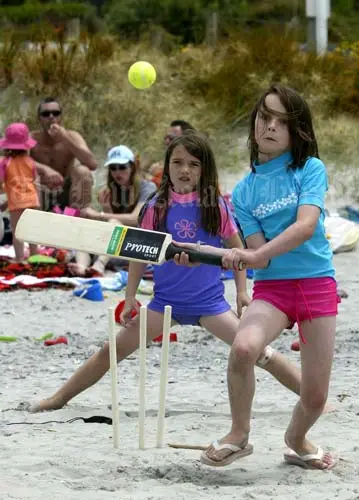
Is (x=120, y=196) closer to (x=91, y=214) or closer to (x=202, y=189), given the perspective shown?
(x=91, y=214)

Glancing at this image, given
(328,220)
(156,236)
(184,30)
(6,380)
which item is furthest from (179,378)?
(184,30)

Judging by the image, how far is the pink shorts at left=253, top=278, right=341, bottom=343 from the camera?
423 cm

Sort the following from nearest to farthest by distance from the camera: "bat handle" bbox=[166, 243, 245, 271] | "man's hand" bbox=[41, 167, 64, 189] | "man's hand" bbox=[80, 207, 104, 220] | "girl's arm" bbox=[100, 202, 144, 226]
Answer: "bat handle" bbox=[166, 243, 245, 271] → "girl's arm" bbox=[100, 202, 144, 226] → "man's hand" bbox=[80, 207, 104, 220] → "man's hand" bbox=[41, 167, 64, 189]

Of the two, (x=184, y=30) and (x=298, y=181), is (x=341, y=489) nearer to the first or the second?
(x=298, y=181)

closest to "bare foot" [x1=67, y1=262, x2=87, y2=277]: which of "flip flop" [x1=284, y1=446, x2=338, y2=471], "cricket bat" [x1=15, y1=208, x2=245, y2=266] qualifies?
"cricket bat" [x1=15, y1=208, x2=245, y2=266]

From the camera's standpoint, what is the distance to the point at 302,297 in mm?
4227

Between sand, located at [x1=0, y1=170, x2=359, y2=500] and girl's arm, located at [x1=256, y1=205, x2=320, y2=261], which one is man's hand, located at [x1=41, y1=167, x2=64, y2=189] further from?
girl's arm, located at [x1=256, y1=205, x2=320, y2=261]

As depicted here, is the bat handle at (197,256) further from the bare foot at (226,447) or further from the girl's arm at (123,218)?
the girl's arm at (123,218)

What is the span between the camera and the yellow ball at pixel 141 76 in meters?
13.4

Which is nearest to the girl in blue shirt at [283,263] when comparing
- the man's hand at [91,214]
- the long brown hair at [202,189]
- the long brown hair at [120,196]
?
the long brown hair at [202,189]

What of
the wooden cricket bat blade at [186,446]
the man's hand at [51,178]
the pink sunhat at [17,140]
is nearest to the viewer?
the wooden cricket bat blade at [186,446]

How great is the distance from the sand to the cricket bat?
2.76 ft

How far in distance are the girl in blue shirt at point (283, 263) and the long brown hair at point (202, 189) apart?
96 cm

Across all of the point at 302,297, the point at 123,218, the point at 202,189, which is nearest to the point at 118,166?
the point at 123,218
